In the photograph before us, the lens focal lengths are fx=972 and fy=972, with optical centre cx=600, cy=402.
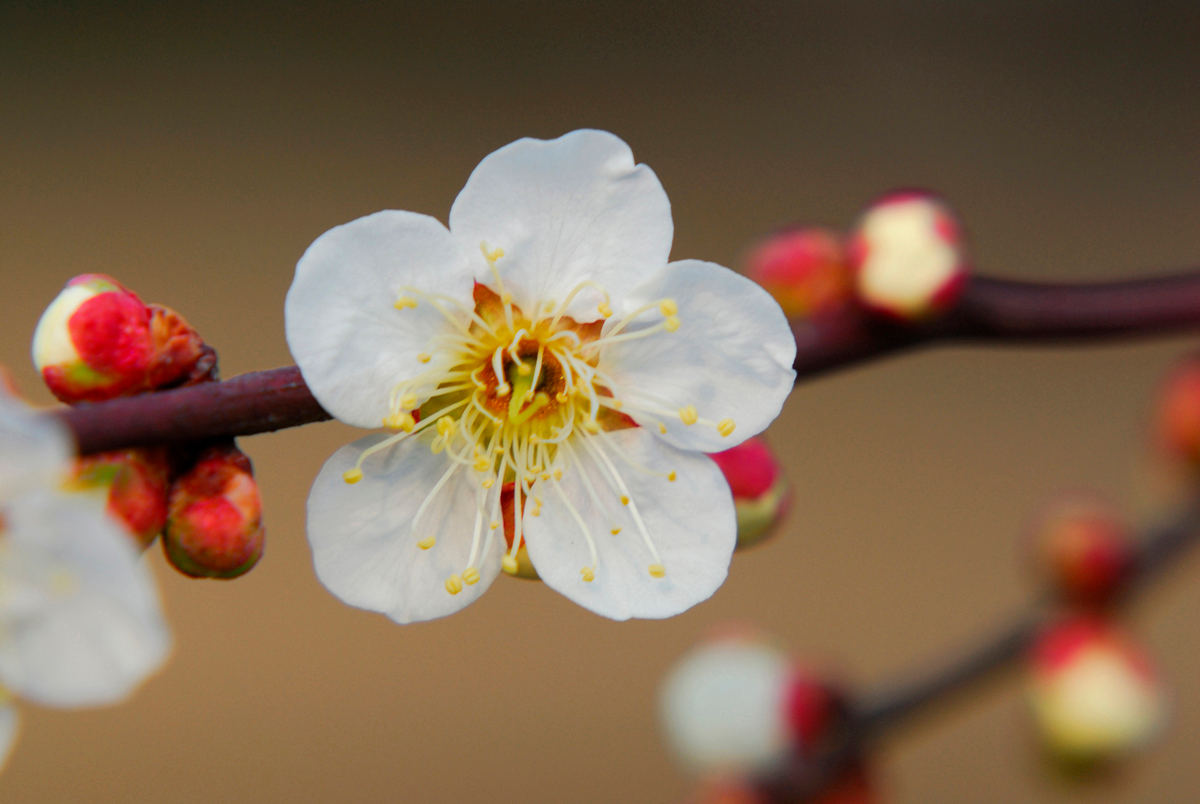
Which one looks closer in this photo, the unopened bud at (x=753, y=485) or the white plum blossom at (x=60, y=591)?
the white plum blossom at (x=60, y=591)

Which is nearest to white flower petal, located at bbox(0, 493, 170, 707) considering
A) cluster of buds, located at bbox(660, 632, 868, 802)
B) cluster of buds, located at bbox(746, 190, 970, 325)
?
cluster of buds, located at bbox(746, 190, 970, 325)

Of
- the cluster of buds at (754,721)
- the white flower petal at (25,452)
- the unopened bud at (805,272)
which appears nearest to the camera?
the white flower petal at (25,452)

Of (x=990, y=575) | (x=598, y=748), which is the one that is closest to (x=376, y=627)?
(x=598, y=748)

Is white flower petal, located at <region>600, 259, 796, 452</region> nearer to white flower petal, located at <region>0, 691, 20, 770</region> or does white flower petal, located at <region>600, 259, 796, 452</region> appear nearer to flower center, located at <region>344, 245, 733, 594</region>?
flower center, located at <region>344, 245, 733, 594</region>

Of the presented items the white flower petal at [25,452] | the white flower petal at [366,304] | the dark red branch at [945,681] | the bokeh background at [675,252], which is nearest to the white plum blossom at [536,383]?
the white flower petal at [366,304]

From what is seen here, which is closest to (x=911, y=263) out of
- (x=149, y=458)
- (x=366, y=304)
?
(x=366, y=304)

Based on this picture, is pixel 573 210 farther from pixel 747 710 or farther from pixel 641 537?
pixel 747 710

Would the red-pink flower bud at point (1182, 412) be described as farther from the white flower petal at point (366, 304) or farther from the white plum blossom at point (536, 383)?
the white flower petal at point (366, 304)

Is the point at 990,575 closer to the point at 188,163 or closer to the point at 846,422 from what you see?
the point at 846,422
